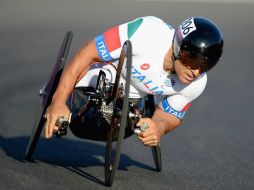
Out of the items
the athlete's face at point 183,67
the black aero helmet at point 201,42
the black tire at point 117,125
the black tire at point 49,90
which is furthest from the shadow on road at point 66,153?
the black aero helmet at point 201,42

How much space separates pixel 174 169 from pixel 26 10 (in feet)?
39.4

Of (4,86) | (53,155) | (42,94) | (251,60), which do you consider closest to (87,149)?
→ (53,155)

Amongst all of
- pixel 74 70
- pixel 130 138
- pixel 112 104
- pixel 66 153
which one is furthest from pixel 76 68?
pixel 130 138

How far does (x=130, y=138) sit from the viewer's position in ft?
30.1

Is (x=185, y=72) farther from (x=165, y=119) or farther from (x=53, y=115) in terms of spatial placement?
(x=53, y=115)

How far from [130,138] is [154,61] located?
2697 millimetres

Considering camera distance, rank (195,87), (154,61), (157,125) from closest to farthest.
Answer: (157,125) → (154,61) → (195,87)

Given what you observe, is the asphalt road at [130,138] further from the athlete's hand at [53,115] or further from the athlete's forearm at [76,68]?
the athlete's forearm at [76,68]

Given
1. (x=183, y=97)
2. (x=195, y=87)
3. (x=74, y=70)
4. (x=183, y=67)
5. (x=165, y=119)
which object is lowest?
(x=165, y=119)

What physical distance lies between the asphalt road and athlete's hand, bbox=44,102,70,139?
372 mm

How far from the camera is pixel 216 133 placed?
9.63 meters

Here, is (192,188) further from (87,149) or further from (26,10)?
(26,10)

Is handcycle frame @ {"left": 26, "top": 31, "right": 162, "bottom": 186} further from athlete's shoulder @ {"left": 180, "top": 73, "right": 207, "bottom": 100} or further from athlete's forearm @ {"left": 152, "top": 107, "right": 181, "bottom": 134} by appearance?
athlete's shoulder @ {"left": 180, "top": 73, "right": 207, "bottom": 100}

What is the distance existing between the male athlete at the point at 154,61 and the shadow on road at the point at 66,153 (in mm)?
717
